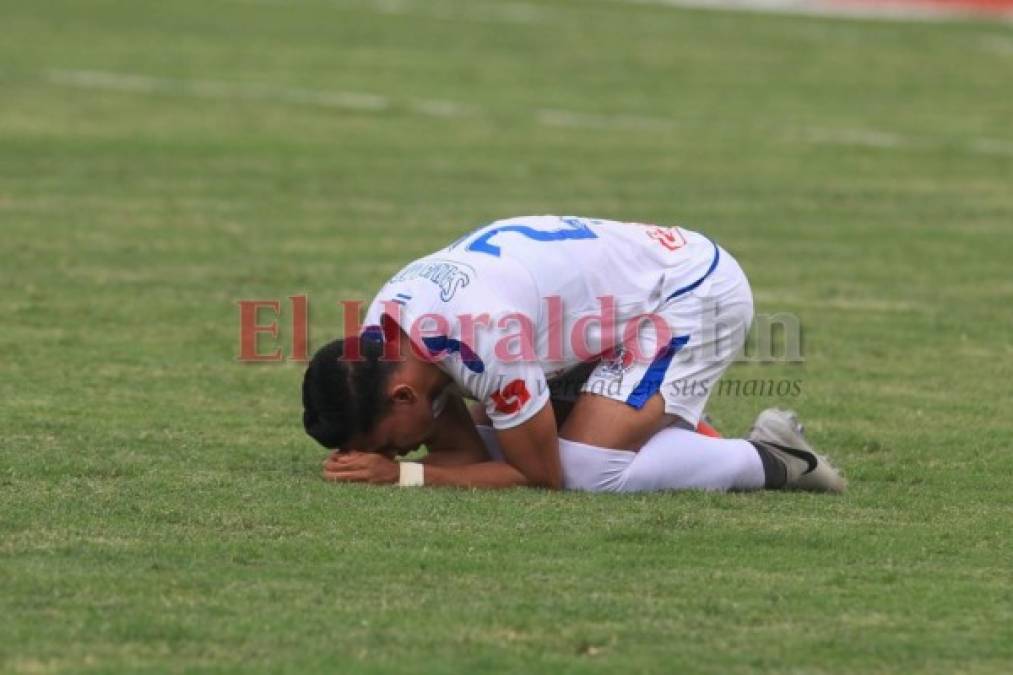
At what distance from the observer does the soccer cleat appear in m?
A: 7.19

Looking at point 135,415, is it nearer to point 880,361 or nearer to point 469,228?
point 880,361

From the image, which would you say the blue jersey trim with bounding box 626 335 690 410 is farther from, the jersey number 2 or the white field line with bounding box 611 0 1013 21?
the white field line with bounding box 611 0 1013 21

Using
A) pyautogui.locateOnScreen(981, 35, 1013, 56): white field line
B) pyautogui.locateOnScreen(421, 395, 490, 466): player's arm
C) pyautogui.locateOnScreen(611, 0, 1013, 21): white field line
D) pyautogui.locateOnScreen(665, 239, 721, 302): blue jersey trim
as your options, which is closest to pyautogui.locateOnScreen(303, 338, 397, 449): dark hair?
pyautogui.locateOnScreen(421, 395, 490, 466): player's arm

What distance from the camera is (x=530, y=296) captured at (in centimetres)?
682

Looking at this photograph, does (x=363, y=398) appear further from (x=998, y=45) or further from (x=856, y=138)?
(x=998, y=45)

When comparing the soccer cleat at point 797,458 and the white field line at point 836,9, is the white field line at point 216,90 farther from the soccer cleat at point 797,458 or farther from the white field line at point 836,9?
the soccer cleat at point 797,458

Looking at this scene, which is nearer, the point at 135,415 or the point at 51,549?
the point at 51,549

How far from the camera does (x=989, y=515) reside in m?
6.87

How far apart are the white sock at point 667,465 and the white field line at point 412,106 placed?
36.3 ft

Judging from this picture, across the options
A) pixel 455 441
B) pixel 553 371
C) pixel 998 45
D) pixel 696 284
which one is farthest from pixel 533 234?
pixel 998 45

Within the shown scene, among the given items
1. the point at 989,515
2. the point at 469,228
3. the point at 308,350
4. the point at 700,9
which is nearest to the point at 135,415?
the point at 308,350

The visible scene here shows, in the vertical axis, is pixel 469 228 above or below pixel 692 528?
above

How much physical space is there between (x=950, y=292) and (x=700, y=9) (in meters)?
20.6

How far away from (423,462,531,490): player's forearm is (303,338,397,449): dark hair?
32 cm
